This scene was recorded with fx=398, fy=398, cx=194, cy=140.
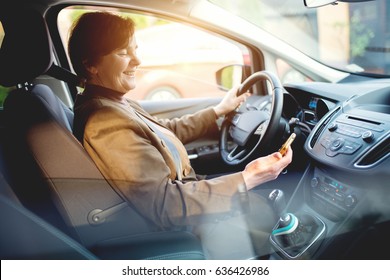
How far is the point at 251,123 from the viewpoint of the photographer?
1816mm

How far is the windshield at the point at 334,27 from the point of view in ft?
6.70

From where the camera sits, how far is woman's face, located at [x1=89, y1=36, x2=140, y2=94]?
1395 millimetres

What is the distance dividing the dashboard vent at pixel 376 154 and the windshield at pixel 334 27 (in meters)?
0.62

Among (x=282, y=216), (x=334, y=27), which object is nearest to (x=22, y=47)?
(x=282, y=216)

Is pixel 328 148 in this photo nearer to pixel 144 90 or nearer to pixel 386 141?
pixel 386 141

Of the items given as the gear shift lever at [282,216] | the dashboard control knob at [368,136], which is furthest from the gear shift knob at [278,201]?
the dashboard control knob at [368,136]

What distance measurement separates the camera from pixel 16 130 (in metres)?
1.18

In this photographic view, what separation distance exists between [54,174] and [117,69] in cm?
46

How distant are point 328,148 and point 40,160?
97 cm

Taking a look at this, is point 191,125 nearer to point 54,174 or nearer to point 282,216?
point 282,216

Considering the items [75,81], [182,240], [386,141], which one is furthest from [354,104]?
[75,81]

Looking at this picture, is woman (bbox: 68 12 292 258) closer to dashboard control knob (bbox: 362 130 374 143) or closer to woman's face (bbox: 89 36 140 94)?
woman's face (bbox: 89 36 140 94)

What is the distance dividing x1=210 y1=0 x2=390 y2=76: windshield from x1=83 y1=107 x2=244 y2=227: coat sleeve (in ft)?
2.82
